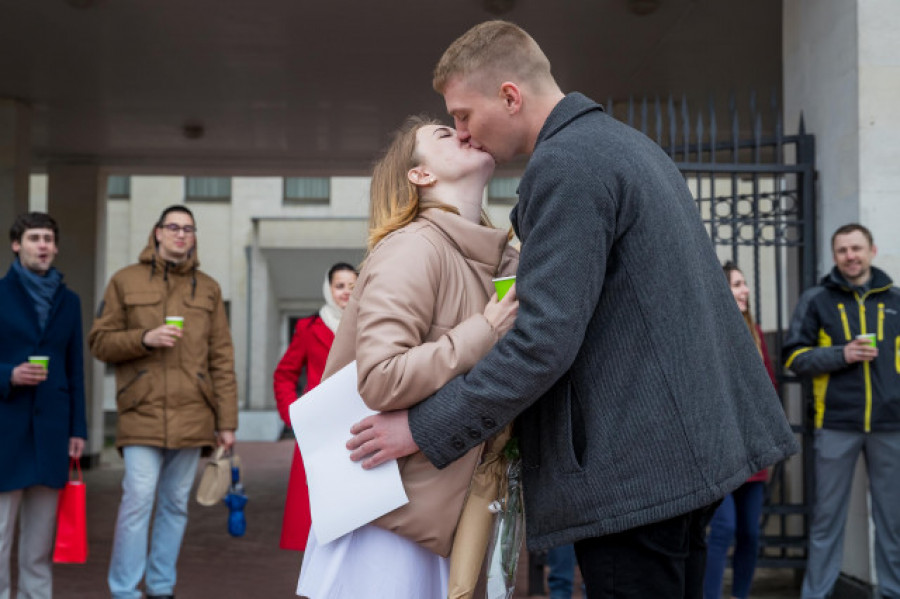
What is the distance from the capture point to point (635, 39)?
9797 millimetres

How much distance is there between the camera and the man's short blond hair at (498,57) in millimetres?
2365

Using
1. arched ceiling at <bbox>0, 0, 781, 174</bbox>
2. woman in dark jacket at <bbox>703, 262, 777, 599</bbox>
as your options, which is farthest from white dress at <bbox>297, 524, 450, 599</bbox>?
arched ceiling at <bbox>0, 0, 781, 174</bbox>

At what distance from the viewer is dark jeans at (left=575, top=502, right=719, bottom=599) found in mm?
2111

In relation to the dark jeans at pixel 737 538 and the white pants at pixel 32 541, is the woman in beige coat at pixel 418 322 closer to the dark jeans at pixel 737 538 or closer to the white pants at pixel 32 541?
the white pants at pixel 32 541

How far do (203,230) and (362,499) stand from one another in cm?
2496

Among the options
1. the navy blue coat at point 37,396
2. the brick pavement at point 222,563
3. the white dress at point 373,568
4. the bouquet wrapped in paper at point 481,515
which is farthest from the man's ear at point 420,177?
the brick pavement at point 222,563

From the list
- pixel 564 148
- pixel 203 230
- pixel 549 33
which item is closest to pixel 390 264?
pixel 564 148

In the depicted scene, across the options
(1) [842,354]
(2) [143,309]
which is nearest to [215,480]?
(2) [143,309]

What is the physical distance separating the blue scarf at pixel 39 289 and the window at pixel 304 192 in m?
21.6

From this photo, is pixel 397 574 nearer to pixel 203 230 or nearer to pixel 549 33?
pixel 549 33

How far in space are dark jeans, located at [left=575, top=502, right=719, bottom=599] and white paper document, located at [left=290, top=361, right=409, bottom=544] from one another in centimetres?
46

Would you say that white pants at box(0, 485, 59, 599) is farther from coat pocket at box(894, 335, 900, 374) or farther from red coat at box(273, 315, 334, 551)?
coat pocket at box(894, 335, 900, 374)

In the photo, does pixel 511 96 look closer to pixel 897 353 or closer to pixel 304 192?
pixel 897 353

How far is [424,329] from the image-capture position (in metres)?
2.39
